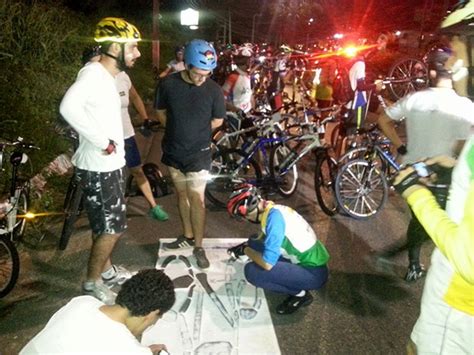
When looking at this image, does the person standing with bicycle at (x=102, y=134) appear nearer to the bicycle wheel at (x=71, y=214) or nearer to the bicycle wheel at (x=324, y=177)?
the bicycle wheel at (x=71, y=214)

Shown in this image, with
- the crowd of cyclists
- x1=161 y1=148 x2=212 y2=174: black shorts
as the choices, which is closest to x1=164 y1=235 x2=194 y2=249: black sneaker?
the crowd of cyclists

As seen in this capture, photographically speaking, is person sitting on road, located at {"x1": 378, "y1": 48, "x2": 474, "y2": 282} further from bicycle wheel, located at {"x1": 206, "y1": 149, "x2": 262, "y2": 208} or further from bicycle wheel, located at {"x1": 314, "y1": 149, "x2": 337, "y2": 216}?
bicycle wheel, located at {"x1": 206, "y1": 149, "x2": 262, "y2": 208}

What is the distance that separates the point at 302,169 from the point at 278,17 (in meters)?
35.6

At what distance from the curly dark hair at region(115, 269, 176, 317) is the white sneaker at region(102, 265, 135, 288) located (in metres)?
2.12

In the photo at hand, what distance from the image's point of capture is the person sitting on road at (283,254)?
11.9 ft

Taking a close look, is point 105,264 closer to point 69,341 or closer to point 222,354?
point 222,354

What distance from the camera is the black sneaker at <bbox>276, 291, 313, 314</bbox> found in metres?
3.84

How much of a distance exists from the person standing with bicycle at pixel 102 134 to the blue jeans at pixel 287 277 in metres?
1.25

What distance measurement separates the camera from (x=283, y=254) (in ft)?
12.8

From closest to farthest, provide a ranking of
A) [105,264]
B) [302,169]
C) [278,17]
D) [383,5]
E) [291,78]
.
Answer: [105,264] < [302,169] < [291,78] < [383,5] < [278,17]

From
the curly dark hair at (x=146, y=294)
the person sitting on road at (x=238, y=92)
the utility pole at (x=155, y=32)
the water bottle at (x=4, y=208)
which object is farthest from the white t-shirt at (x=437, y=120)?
the utility pole at (x=155, y=32)

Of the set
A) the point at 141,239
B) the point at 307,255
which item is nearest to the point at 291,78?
the point at 141,239

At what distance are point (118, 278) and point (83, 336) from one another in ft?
8.05

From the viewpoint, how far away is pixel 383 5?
2191cm
